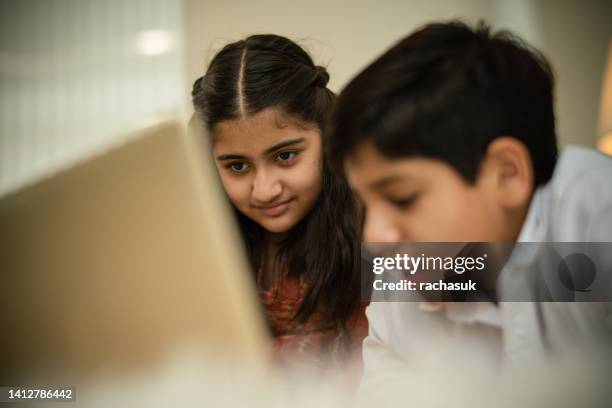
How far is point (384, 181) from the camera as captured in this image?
612mm

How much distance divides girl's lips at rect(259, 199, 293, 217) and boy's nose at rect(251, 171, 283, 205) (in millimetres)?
19

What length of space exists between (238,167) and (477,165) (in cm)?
34

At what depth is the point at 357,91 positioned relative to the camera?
0.64m

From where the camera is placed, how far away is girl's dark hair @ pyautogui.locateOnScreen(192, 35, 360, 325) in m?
0.76

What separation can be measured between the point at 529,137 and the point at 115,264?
50 cm

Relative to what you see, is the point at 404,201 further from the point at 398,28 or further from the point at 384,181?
the point at 398,28

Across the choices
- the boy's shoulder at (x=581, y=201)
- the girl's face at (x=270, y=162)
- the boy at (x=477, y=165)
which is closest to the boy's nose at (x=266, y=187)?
the girl's face at (x=270, y=162)

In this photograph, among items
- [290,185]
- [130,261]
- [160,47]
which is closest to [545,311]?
[290,185]

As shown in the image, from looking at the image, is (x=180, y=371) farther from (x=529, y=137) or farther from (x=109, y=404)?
(x=529, y=137)

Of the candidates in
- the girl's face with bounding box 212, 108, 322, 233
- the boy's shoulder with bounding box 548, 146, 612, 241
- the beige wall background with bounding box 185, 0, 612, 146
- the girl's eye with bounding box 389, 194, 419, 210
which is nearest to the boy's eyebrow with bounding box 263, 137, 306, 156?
the girl's face with bounding box 212, 108, 322, 233

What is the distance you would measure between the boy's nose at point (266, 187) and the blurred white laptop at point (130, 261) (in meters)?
0.36

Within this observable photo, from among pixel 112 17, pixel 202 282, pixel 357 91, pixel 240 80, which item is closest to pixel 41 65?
pixel 112 17

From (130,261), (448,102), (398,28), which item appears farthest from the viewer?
(398,28)

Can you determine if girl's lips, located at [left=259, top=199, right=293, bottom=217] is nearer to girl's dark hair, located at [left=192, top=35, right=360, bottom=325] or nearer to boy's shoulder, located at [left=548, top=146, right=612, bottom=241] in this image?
girl's dark hair, located at [left=192, top=35, right=360, bottom=325]
